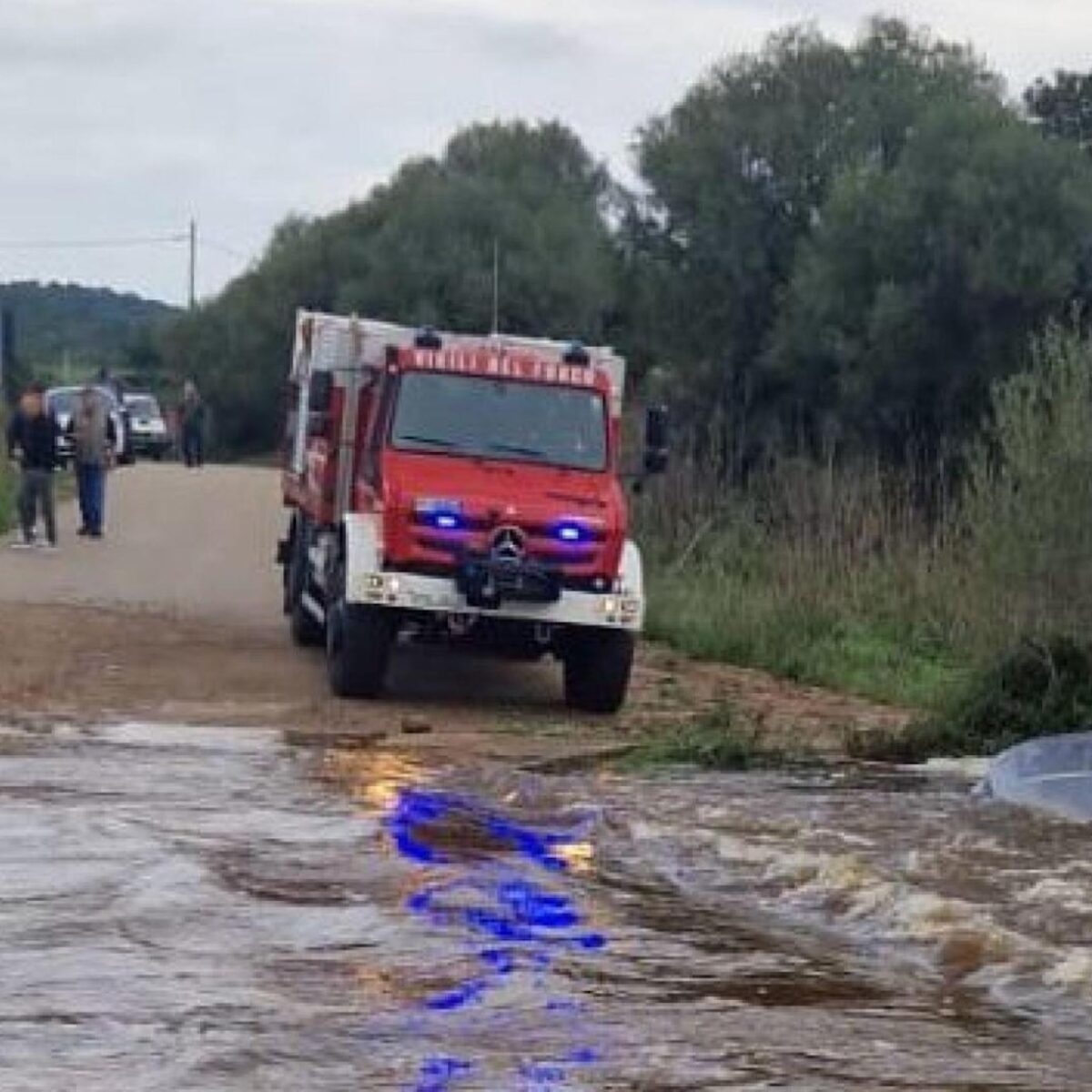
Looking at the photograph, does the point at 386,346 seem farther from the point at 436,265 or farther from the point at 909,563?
the point at 436,265

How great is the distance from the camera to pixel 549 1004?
349 inches

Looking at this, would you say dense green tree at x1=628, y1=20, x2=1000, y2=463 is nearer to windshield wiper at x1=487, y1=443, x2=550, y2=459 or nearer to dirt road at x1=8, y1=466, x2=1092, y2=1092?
windshield wiper at x1=487, y1=443, x2=550, y2=459

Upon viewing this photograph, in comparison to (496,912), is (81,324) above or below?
above

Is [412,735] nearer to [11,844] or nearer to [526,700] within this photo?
[526,700]

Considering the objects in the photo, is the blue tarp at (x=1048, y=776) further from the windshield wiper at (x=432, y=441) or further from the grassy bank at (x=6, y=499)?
the grassy bank at (x=6, y=499)

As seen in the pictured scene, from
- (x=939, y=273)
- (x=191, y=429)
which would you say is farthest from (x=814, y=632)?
(x=191, y=429)

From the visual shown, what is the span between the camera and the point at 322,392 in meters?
20.2

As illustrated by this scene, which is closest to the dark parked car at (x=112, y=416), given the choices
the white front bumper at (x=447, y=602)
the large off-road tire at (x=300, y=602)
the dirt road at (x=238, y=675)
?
the dirt road at (x=238, y=675)

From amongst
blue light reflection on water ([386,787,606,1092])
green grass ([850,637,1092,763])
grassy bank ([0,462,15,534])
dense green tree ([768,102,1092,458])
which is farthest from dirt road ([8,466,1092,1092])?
dense green tree ([768,102,1092,458])

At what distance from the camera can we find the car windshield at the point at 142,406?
59537mm

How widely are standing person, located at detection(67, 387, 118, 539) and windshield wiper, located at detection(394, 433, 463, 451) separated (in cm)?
1191

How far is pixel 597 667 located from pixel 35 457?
11282 millimetres

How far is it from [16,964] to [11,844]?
2748 millimetres

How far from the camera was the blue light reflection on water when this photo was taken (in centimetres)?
802
